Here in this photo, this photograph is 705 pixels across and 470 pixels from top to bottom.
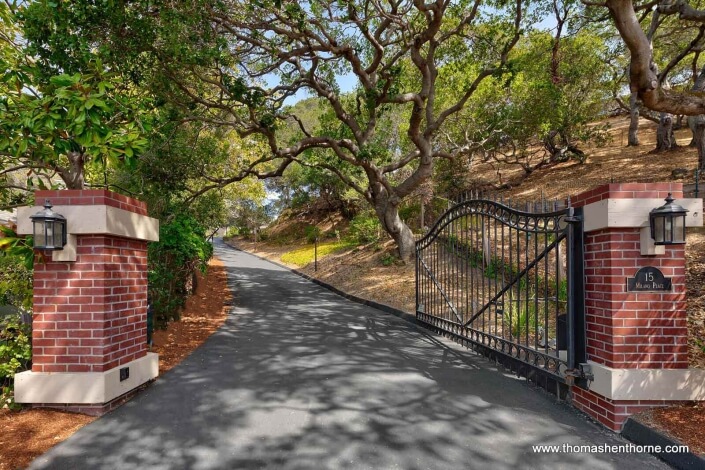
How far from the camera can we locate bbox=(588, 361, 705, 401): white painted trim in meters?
3.44

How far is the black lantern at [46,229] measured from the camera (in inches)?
142

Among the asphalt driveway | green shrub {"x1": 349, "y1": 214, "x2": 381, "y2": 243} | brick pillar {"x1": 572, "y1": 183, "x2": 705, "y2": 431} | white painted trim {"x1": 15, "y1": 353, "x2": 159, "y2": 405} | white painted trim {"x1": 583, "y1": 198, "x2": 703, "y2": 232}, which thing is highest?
green shrub {"x1": 349, "y1": 214, "x2": 381, "y2": 243}

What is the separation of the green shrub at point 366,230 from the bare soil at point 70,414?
831 cm

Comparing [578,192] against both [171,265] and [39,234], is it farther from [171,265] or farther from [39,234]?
[39,234]

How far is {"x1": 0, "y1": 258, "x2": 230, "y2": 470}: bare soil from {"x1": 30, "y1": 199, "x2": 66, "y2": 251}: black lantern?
1.58 meters

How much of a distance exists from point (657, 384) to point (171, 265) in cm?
778

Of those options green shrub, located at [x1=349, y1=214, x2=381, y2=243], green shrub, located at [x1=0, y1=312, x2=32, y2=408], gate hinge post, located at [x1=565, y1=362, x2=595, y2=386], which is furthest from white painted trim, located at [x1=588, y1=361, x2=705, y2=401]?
green shrub, located at [x1=349, y1=214, x2=381, y2=243]

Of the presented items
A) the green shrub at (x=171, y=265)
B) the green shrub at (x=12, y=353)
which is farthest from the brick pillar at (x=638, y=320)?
the green shrub at (x=171, y=265)

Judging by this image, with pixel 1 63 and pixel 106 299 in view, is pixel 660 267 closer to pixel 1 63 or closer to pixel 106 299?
pixel 106 299

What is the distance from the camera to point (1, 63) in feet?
12.2

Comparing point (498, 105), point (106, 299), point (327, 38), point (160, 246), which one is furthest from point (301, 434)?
point (498, 105)

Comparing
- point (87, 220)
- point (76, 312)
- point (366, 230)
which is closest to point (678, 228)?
point (87, 220)

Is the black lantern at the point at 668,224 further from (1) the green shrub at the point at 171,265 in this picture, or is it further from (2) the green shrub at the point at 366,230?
(2) the green shrub at the point at 366,230

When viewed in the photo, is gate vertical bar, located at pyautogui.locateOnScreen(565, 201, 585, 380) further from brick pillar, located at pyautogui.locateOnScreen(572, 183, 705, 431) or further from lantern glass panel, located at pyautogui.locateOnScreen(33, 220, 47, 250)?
lantern glass panel, located at pyautogui.locateOnScreen(33, 220, 47, 250)
